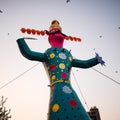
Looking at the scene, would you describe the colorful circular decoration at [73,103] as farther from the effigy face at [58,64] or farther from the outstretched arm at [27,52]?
the outstretched arm at [27,52]

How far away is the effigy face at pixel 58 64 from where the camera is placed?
6246 millimetres

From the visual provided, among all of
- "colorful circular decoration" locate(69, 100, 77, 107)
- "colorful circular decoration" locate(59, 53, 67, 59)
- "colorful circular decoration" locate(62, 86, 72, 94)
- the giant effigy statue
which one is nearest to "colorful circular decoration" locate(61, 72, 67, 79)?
the giant effigy statue

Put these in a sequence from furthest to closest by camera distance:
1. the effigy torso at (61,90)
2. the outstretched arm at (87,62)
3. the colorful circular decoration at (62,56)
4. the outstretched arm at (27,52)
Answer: the outstretched arm at (87,62)
the colorful circular decoration at (62,56)
the outstretched arm at (27,52)
the effigy torso at (61,90)

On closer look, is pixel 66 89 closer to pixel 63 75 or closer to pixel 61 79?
pixel 61 79

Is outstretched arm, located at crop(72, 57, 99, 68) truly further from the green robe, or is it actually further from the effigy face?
the effigy face

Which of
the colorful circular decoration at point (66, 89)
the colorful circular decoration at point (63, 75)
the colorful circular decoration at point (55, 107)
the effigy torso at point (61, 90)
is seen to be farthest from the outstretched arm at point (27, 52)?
the colorful circular decoration at point (55, 107)

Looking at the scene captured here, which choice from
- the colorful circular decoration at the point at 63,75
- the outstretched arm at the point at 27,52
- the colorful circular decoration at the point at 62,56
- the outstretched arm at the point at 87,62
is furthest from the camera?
the outstretched arm at the point at 87,62

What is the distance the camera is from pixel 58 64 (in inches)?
256

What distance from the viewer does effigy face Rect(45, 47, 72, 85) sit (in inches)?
246

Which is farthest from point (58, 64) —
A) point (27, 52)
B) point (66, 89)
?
point (27, 52)

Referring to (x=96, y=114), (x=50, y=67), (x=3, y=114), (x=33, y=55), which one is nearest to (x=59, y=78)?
(x=50, y=67)

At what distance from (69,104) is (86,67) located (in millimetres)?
2189

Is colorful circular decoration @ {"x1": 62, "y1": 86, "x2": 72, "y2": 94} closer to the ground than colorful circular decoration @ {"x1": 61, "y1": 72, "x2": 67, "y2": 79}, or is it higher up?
closer to the ground

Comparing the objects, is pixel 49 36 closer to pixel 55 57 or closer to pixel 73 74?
pixel 55 57
